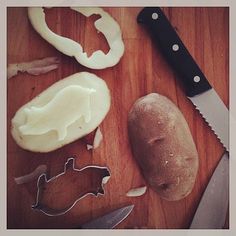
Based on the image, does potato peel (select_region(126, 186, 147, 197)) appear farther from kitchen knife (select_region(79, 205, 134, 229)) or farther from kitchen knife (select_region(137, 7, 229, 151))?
kitchen knife (select_region(137, 7, 229, 151))

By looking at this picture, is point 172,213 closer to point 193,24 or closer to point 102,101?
point 102,101

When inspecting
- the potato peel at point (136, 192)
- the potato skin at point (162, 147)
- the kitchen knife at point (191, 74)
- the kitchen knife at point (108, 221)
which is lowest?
the kitchen knife at point (108, 221)

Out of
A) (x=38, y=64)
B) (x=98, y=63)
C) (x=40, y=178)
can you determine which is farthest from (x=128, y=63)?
(x=40, y=178)

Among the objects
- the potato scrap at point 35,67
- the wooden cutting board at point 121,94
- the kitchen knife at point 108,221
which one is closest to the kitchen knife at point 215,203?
the wooden cutting board at point 121,94

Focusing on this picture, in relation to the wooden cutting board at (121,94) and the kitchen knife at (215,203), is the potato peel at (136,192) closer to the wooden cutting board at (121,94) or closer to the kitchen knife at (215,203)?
the wooden cutting board at (121,94)

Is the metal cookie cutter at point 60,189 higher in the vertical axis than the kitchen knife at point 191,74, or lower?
lower

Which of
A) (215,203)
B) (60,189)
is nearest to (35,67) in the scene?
(60,189)

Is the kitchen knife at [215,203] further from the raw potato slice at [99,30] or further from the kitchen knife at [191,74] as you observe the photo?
the raw potato slice at [99,30]

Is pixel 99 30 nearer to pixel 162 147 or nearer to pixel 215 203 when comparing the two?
pixel 162 147
